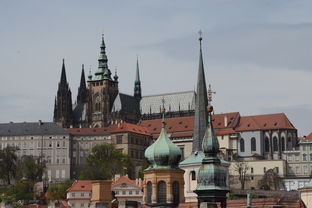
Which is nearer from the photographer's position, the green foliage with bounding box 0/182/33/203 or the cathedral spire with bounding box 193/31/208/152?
the cathedral spire with bounding box 193/31/208/152

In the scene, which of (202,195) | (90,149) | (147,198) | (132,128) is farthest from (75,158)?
(202,195)

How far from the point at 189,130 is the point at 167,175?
115563 mm

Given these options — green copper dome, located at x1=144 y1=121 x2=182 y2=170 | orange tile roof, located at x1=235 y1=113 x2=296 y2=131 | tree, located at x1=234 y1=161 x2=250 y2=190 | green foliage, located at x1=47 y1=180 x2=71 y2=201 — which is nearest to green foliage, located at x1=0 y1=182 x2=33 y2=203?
green foliage, located at x1=47 y1=180 x2=71 y2=201

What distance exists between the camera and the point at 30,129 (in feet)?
557

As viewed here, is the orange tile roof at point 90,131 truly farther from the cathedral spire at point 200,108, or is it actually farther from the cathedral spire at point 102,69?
the cathedral spire at point 200,108

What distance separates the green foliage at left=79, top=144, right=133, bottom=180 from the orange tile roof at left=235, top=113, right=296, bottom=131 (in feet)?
79.9

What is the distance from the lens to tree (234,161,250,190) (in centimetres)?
14419

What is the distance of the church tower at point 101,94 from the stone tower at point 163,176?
132760mm

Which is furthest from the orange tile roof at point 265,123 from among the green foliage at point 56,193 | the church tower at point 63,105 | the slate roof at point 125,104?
the church tower at point 63,105

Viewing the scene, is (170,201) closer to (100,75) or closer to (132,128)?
(132,128)

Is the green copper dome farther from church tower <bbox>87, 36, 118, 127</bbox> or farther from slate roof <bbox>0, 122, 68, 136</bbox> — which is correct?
church tower <bbox>87, 36, 118, 127</bbox>

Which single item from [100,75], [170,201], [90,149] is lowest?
[170,201]

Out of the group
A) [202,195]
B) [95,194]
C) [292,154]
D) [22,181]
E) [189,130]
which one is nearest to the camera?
[202,195]

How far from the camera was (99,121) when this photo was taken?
182625mm
